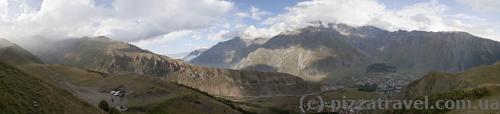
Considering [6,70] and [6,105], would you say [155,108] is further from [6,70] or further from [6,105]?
[6,105]

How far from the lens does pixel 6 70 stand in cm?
7131

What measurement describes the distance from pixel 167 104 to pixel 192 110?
12.3m

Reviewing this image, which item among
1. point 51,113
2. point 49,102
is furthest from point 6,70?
point 51,113

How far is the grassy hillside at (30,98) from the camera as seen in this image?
181 ft

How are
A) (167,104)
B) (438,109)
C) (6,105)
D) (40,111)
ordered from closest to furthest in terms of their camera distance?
(6,105), (40,111), (438,109), (167,104)

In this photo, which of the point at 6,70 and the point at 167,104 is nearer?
the point at 6,70

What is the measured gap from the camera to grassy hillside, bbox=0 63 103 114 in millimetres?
55062

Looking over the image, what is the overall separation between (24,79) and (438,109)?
282 ft

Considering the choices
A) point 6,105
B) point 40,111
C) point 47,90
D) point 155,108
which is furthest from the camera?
point 155,108

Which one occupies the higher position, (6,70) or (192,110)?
(6,70)

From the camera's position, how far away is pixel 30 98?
61.0 metres

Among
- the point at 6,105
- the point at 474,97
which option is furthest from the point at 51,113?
the point at 474,97

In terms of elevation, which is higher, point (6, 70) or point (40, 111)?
point (6, 70)

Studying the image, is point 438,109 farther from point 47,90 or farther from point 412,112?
point 47,90
